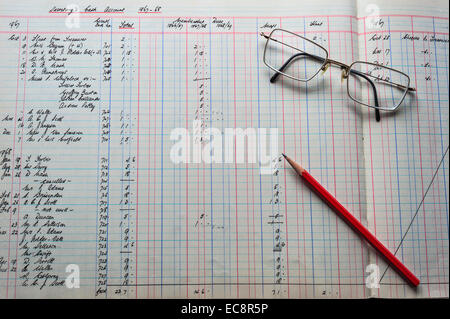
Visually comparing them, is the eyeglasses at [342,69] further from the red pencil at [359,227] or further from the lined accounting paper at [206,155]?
the red pencil at [359,227]

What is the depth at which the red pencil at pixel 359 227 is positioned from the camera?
0.77m

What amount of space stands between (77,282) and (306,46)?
28.0 inches

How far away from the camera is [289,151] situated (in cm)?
81

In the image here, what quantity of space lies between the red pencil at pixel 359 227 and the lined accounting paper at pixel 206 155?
0.06 feet

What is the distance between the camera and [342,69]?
2.69 ft

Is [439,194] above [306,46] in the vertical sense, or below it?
below

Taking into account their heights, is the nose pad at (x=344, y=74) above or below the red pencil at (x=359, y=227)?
above

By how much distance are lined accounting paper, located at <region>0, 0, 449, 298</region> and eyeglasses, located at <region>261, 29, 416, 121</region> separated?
2cm

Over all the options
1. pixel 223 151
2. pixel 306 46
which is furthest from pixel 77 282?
pixel 306 46

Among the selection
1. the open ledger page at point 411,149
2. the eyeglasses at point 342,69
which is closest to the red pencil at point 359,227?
the open ledger page at point 411,149

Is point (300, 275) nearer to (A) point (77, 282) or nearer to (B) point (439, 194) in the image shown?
(B) point (439, 194)

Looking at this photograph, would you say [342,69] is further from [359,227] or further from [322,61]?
[359,227]

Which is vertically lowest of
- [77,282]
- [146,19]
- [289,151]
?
[77,282]

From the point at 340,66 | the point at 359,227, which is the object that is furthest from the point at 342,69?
the point at 359,227
